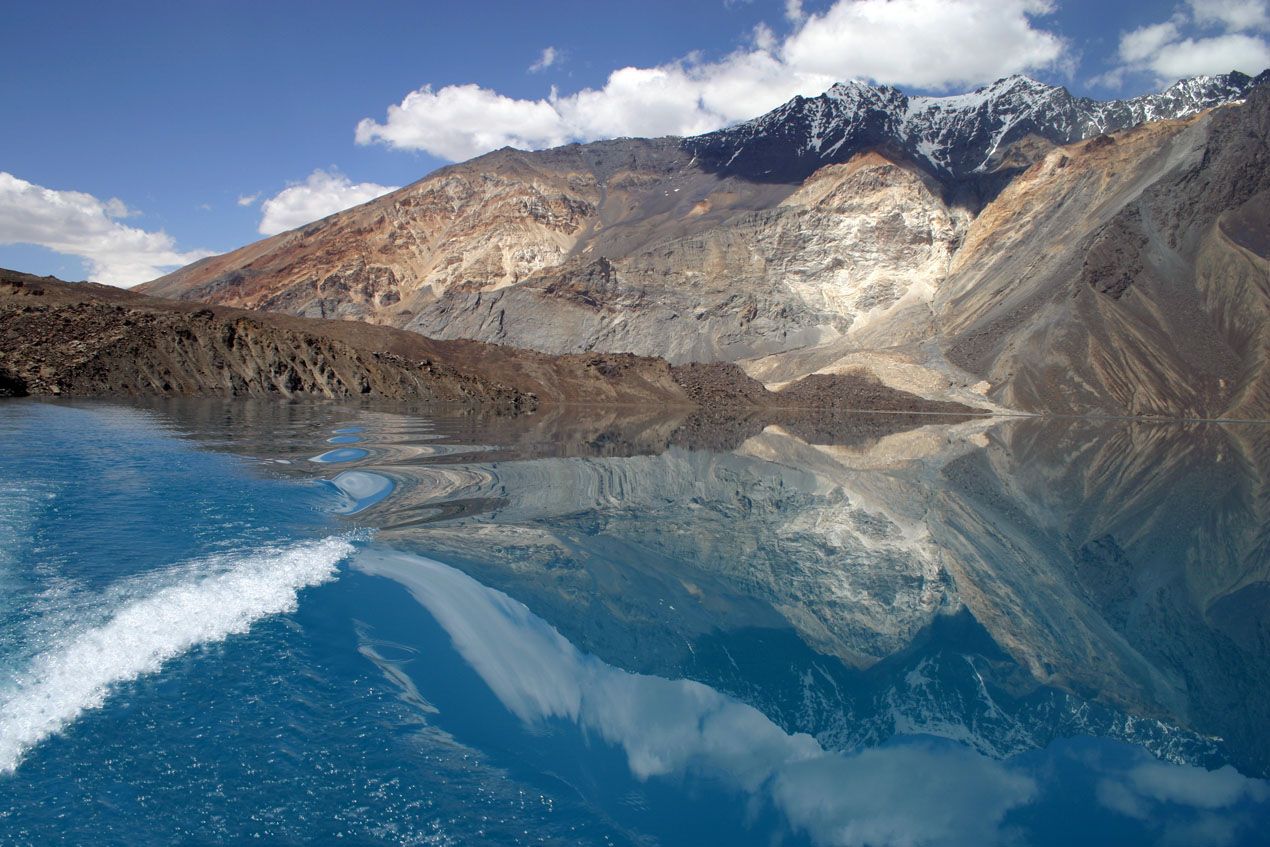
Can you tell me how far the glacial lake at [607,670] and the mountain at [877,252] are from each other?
68333 millimetres

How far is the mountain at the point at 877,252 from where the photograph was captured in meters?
73.9

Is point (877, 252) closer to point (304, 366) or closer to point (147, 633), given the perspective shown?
point (304, 366)

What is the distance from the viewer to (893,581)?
1171 cm

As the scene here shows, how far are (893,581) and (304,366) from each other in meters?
59.7

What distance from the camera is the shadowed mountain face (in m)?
7.49

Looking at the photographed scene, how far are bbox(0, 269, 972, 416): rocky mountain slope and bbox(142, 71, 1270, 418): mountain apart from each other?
480 inches

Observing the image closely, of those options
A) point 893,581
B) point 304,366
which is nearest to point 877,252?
point 304,366

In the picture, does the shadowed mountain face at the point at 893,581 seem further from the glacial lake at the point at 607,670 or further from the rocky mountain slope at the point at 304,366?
the rocky mountain slope at the point at 304,366

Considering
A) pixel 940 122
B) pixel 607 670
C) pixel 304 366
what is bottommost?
pixel 607 670

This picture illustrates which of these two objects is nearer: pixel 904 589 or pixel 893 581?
pixel 904 589

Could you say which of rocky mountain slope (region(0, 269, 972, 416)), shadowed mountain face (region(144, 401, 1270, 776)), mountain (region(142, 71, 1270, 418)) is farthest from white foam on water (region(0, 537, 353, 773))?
mountain (region(142, 71, 1270, 418))

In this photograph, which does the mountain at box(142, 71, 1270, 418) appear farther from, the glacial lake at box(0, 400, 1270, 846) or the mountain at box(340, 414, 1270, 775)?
the glacial lake at box(0, 400, 1270, 846)

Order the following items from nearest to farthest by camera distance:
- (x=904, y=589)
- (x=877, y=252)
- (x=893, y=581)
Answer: (x=904, y=589) < (x=893, y=581) < (x=877, y=252)

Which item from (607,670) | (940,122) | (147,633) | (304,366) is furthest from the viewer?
(940,122)
